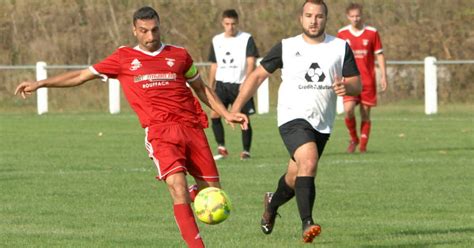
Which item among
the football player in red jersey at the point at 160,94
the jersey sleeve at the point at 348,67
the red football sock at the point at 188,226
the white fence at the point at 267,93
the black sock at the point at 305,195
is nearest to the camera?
the red football sock at the point at 188,226

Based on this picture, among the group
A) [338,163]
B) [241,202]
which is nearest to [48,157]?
[338,163]

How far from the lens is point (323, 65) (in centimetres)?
1064

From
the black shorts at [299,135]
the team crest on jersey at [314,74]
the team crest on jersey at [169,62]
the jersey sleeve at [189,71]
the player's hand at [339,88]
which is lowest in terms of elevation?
the black shorts at [299,135]

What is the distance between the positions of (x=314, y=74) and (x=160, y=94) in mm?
1603

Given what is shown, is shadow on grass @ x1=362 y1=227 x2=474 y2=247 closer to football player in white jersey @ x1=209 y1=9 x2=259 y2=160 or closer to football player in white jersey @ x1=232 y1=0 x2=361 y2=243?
football player in white jersey @ x1=232 y1=0 x2=361 y2=243

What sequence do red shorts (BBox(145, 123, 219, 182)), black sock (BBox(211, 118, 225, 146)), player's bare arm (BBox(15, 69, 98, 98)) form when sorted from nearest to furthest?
red shorts (BBox(145, 123, 219, 182)) < player's bare arm (BBox(15, 69, 98, 98)) < black sock (BBox(211, 118, 225, 146))

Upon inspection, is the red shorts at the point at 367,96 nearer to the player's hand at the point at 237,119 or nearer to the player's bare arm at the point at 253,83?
the player's bare arm at the point at 253,83

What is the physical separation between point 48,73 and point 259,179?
22.7 metres

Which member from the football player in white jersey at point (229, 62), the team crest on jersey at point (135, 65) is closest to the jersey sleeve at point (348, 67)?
the team crest on jersey at point (135, 65)

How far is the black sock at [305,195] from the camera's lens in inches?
399

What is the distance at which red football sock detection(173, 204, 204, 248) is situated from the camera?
8977mm

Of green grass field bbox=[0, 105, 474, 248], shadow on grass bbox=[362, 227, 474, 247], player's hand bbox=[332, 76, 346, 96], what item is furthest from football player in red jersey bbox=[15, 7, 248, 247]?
shadow on grass bbox=[362, 227, 474, 247]

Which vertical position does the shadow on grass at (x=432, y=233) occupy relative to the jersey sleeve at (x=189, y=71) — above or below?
below

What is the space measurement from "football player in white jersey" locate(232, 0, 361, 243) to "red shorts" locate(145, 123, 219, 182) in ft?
3.08
